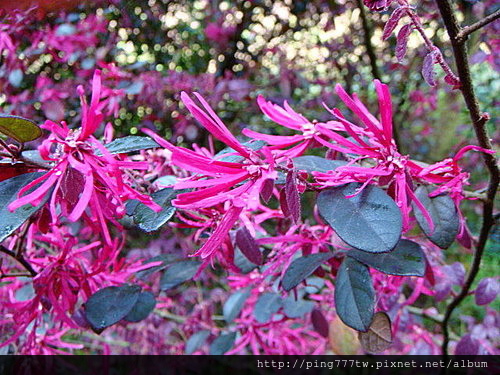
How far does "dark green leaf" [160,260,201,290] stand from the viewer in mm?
729

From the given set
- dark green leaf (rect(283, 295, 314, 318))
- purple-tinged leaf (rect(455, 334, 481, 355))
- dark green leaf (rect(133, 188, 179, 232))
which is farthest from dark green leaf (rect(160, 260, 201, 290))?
purple-tinged leaf (rect(455, 334, 481, 355))

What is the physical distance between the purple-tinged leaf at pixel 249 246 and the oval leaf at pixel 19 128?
256mm

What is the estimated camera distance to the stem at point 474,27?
1.26 feet

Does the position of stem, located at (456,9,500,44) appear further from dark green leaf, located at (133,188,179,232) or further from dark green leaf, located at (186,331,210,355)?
dark green leaf, located at (186,331,210,355)

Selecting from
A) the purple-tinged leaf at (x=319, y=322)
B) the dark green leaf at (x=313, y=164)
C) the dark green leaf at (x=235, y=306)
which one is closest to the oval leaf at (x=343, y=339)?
the purple-tinged leaf at (x=319, y=322)

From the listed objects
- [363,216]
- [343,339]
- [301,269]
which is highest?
[363,216]

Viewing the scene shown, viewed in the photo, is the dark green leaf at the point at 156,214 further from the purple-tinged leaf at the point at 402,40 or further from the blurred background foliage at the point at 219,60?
the blurred background foliage at the point at 219,60

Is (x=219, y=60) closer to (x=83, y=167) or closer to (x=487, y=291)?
(x=487, y=291)

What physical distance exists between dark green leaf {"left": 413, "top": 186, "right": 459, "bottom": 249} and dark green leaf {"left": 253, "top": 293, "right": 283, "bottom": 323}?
0.38 m

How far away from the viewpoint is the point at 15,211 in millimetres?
406

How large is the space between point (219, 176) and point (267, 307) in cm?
46

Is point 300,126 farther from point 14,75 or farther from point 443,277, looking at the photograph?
point 14,75

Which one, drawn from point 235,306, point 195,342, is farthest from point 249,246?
point 195,342

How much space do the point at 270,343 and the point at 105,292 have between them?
1.48 feet
